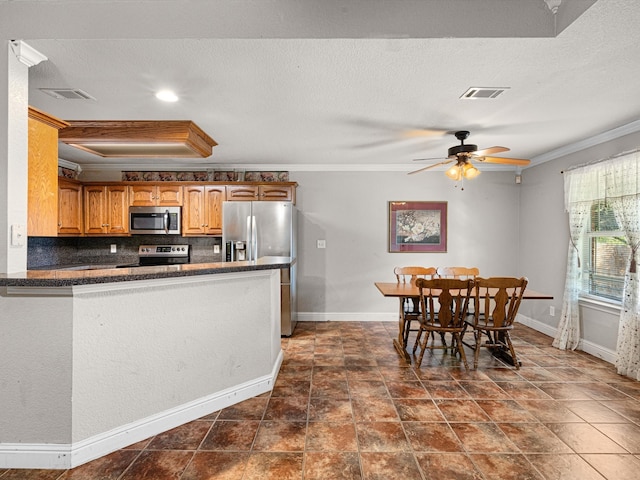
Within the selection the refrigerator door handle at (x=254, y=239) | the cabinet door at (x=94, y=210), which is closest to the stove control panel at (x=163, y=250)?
the cabinet door at (x=94, y=210)

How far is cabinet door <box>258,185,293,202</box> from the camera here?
4.73m

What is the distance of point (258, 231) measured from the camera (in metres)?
4.35

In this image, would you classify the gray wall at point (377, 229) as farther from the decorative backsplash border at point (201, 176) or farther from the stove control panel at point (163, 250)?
the stove control panel at point (163, 250)

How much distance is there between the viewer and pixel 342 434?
7.00ft

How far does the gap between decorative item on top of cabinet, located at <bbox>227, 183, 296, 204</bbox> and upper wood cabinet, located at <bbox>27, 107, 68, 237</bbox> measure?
8.25 ft

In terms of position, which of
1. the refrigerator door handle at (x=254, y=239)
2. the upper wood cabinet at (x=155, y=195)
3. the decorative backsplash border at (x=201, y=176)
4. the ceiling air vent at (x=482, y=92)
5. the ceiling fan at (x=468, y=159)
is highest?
the ceiling air vent at (x=482, y=92)

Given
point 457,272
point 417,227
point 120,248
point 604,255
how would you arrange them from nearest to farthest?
point 604,255 < point 457,272 < point 120,248 < point 417,227

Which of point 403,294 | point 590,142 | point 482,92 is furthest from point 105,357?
point 590,142

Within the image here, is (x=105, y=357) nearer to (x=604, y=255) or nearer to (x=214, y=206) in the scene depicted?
(x=214, y=206)

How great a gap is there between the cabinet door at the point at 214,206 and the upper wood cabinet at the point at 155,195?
16.2 inches

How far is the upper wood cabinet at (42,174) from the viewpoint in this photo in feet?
6.76

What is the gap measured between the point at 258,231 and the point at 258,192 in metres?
0.68

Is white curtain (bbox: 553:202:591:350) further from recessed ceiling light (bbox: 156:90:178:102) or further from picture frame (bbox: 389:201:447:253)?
recessed ceiling light (bbox: 156:90:178:102)

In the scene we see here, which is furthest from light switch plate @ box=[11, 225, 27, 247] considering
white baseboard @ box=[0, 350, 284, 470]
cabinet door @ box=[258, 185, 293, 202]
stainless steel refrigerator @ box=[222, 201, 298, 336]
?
cabinet door @ box=[258, 185, 293, 202]
